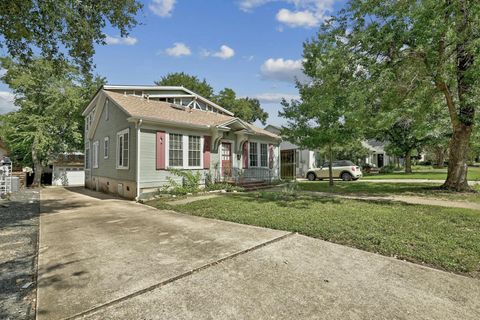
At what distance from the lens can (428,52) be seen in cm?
984

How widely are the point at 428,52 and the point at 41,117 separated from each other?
85.7 feet

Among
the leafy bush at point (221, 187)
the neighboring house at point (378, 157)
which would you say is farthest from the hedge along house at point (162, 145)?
the neighboring house at point (378, 157)

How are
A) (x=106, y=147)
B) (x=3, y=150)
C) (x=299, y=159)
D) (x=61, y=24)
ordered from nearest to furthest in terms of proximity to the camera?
(x=61, y=24)
(x=106, y=147)
(x=3, y=150)
(x=299, y=159)

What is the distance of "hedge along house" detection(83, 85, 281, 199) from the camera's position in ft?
37.9

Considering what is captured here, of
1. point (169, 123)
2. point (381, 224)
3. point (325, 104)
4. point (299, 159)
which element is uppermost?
point (325, 104)

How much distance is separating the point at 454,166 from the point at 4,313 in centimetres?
1425

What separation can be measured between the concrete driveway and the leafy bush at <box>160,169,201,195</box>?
20.3 feet

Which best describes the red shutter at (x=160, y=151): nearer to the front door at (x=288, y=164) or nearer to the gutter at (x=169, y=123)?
the gutter at (x=169, y=123)

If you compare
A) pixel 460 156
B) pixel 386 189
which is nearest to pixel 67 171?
pixel 386 189

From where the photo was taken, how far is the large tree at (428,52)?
9242 millimetres

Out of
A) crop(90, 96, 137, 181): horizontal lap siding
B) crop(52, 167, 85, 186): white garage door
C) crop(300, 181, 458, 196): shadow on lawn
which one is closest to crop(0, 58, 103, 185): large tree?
crop(52, 167, 85, 186): white garage door

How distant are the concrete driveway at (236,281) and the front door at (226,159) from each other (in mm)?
9120

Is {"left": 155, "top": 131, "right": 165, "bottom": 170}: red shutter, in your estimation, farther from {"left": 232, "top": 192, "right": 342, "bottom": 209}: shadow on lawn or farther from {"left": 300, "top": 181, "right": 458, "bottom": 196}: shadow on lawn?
{"left": 300, "top": 181, "right": 458, "bottom": 196}: shadow on lawn

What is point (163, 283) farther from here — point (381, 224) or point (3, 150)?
point (3, 150)
